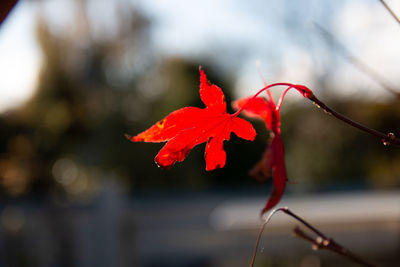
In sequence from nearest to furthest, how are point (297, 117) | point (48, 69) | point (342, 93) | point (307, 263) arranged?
point (307, 263) → point (342, 93) → point (297, 117) → point (48, 69)

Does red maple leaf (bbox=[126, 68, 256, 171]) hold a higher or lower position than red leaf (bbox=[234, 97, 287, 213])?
higher

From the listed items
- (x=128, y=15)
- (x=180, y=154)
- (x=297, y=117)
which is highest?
(x=128, y=15)

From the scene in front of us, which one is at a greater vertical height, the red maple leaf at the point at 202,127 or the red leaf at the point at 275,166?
the red maple leaf at the point at 202,127

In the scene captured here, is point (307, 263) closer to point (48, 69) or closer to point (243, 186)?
point (243, 186)

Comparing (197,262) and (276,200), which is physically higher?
(276,200)

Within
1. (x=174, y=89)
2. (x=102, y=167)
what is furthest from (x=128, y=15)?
(x=102, y=167)

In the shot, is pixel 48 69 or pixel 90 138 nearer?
pixel 48 69

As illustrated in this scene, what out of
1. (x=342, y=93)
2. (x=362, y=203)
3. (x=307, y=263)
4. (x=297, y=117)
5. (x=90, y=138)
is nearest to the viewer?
(x=307, y=263)

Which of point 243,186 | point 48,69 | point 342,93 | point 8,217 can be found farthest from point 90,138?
point 342,93
